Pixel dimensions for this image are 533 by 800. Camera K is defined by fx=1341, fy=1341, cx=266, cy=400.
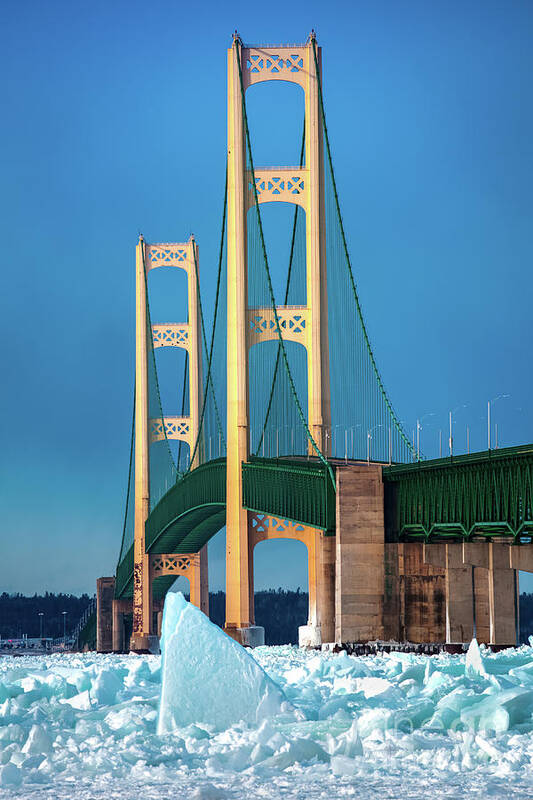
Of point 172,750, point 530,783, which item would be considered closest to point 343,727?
point 172,750

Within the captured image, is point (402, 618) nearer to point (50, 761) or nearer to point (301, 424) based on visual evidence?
point (301, 424)

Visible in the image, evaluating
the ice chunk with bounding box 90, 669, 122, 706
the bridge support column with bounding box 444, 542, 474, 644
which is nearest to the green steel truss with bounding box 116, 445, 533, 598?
the bridge support column with bounding box 444, 542, 474, 644

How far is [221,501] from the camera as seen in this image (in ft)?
164

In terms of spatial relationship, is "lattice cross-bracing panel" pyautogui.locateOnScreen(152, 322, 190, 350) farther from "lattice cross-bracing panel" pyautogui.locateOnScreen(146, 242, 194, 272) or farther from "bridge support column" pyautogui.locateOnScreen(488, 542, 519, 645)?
"bridge support column" pyautogui.locateOnScreen(488, 542, 519, 645)

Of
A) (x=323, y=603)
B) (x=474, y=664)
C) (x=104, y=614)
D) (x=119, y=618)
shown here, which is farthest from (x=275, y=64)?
(x=104, y=614)

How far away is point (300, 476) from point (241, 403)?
6049 mm

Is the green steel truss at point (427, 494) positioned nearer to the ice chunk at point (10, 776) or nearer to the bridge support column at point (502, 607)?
the bridge support column at point (502, 607)

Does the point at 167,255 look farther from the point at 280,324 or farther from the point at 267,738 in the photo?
the point at 267,738

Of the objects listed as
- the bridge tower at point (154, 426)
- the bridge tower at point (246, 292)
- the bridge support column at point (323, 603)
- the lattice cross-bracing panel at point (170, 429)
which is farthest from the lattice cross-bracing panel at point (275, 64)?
the lattice cross-bracing panel at point (170, 429)

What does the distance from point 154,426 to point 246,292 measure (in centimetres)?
2940

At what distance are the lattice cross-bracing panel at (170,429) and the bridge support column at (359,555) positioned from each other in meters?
37.9

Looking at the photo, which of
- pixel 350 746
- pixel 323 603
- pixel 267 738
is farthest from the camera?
pixel 323 603

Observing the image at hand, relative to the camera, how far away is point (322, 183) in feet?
155

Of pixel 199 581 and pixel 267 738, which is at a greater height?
pixel 199 581
